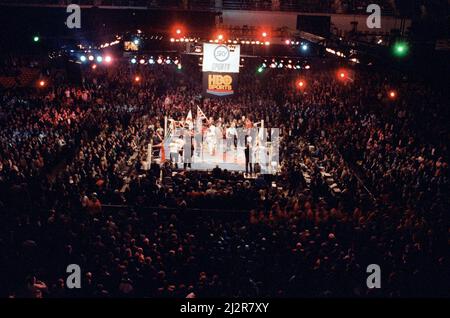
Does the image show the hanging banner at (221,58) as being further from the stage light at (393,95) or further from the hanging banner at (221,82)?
the stage light at (393,95)

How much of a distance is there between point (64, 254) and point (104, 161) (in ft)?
22.0

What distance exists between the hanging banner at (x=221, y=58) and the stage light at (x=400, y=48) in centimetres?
602

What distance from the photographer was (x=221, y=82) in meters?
17.8

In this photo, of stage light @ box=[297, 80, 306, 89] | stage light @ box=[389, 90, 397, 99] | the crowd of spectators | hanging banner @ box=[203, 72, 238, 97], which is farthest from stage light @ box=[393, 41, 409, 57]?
stage light @ box=[297, 80, 306, 89]

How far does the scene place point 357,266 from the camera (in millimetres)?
8086

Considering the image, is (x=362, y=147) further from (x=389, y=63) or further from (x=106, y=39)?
(x=106, y=39)

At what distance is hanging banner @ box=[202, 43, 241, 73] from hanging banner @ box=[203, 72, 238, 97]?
180 mm

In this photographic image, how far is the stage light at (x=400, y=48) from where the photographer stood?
14234mm

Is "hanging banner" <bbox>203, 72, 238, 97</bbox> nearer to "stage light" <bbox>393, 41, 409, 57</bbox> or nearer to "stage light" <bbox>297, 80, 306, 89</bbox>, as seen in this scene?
"stage light" <bbox>393, 41, 409, 57</bbox>

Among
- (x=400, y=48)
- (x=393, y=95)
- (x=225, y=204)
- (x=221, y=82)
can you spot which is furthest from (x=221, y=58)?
(x=393, y=95)

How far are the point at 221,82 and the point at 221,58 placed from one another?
96cm

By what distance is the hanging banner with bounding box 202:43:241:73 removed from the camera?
57.4 ft

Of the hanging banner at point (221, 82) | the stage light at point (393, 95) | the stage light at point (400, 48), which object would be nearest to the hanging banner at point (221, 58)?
the hanging banner at point (221, 82)
